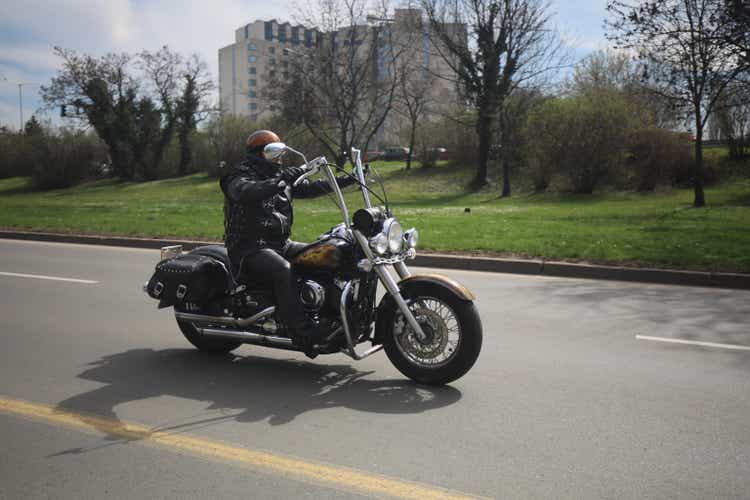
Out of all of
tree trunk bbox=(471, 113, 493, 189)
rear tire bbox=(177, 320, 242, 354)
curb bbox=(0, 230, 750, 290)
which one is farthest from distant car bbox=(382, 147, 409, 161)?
rear tire bbox=(177, 320, 242, 354)

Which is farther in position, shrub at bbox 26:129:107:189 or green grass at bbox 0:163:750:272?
shrub at bbox 26:129:107:189

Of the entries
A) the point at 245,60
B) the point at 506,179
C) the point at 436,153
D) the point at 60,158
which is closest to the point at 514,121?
the point at 506,179

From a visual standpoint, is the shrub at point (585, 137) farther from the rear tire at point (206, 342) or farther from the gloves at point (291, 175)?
the gloves at point (291, 175)

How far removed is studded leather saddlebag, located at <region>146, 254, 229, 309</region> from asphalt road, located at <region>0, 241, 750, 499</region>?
1.87ft

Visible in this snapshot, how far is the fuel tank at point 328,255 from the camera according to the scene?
15.9 ft

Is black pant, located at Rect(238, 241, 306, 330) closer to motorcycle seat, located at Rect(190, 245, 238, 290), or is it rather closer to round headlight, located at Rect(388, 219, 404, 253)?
motorcycle seat, located at Rect(190, 245, 238, 290)

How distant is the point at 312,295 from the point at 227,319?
0.84 metres

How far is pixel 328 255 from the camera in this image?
15.9 feet

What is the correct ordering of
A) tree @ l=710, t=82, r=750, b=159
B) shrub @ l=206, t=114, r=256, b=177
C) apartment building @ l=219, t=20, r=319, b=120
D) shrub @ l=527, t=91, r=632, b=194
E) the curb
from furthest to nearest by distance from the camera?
1. apartment building @ l=219, t=20, r=319, b=120
2. shrub @ l=206, t=114, r=256, b=177
3. tree @ l=710, t=82, r=750, b=159
4. shrub @ l=527, t=91, r=632, b=194
5. the curb

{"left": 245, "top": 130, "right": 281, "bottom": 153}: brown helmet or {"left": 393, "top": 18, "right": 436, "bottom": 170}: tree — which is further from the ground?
{"left": 393, "top": 18, "right": 436, "bottom": 170}: tree

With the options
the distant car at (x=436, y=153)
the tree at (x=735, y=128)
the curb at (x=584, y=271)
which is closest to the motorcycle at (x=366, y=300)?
the curb at (x=584, y=271)

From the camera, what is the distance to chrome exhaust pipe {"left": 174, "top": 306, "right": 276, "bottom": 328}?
16.7 ft

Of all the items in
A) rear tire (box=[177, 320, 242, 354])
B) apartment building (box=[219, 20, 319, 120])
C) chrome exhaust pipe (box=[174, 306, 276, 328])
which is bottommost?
rear tire (box=[177, 320, 242, 354])

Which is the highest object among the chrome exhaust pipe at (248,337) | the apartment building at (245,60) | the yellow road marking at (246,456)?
the apartment building at (245,60)
